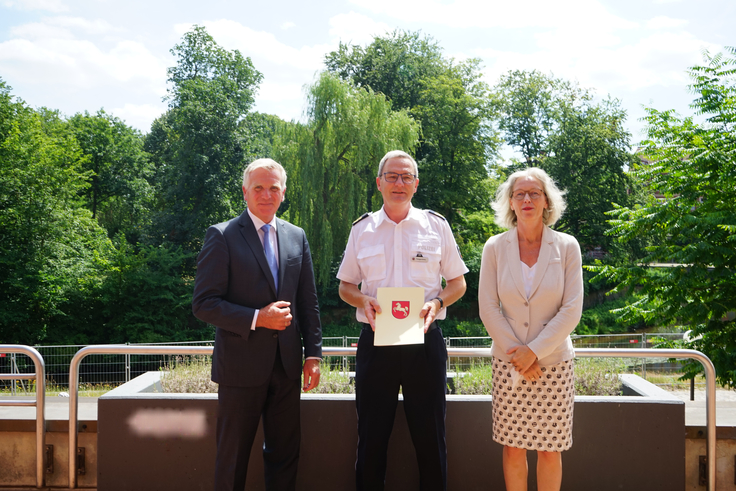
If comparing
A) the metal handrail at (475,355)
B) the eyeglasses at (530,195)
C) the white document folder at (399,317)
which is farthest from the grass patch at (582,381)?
the eyeglasses at (530,195)

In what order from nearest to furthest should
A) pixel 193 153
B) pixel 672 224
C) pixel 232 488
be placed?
pixel 232 488
pixel 672 224
pixel 193 153

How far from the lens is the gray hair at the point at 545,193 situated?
3.16 meters

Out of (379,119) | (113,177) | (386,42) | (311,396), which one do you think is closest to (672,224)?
(311,396)

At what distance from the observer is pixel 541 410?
3037 mm

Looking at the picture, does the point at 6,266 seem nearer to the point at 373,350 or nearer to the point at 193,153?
the point at 193,153

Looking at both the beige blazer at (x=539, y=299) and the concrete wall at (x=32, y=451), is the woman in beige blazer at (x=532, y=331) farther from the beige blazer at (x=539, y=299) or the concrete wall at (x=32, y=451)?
the concrete wall at (x=32, y=451)

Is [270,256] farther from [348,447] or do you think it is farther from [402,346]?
[348,447]

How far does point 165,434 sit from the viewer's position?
3.69 metres

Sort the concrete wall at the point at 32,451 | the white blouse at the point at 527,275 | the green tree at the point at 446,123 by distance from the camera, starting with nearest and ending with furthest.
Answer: the white blouse at the point at 527,275, the concrete wall at the point at 32,451, the green tree at the point at 446,123

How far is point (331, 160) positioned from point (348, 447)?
799 inches

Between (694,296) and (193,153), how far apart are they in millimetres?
26285

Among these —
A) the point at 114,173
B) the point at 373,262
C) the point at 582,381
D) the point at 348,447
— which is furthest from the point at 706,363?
the point at 114,173

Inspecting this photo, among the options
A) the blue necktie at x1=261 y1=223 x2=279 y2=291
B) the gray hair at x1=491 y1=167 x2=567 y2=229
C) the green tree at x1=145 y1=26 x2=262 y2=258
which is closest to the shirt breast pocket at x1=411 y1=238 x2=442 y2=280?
the gray hair at x1=491 y1=167 x2=567 y2=229

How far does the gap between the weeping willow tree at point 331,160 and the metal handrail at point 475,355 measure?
19047 mm
